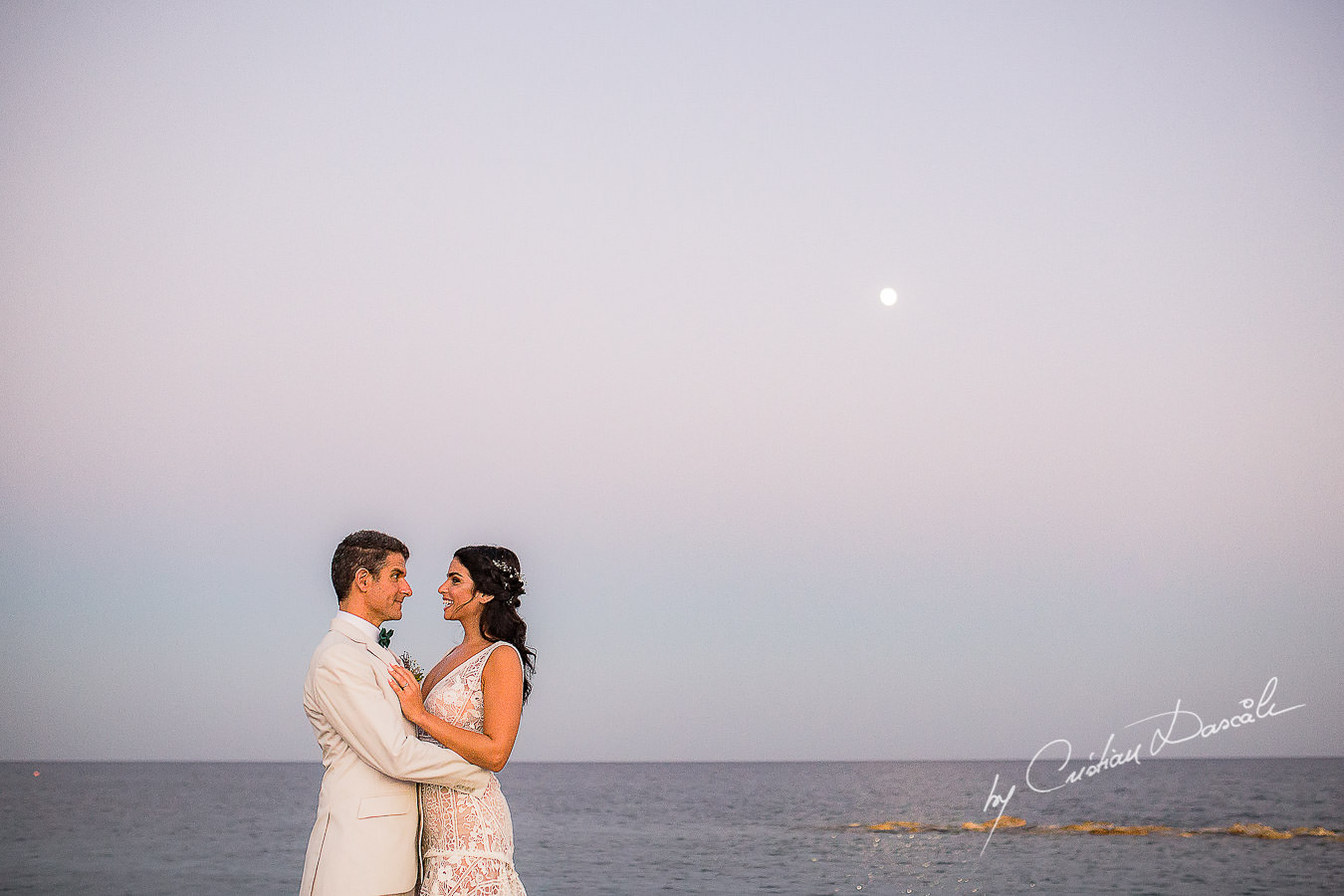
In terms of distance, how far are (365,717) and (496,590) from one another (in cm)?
89

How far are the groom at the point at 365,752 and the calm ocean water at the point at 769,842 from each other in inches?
635

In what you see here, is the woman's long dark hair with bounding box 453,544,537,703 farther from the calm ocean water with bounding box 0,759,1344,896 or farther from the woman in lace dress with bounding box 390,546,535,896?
the calm ocean water with bounding box 0,759,1344,896

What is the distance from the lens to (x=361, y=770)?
4105 mm

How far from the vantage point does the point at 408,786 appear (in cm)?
424

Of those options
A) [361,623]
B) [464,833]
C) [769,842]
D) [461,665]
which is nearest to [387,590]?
[361,623]

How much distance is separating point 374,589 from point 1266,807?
40.3 meters

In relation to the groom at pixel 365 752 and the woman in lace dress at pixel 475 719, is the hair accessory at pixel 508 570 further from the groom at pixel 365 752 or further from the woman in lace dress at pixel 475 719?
the groom at pixel 365 752

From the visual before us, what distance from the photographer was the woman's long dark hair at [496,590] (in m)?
4.69

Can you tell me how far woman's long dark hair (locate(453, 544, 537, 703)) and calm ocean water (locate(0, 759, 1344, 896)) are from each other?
52.0ft

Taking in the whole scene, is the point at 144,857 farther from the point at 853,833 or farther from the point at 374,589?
the point at 374,589

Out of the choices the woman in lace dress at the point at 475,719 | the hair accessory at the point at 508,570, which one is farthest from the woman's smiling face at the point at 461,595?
the hair accessory at the point at 508,570

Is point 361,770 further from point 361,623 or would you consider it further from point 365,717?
point 361,623

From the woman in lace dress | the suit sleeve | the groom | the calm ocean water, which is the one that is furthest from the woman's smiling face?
the calm ocean water

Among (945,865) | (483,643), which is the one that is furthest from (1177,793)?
(483,643)
